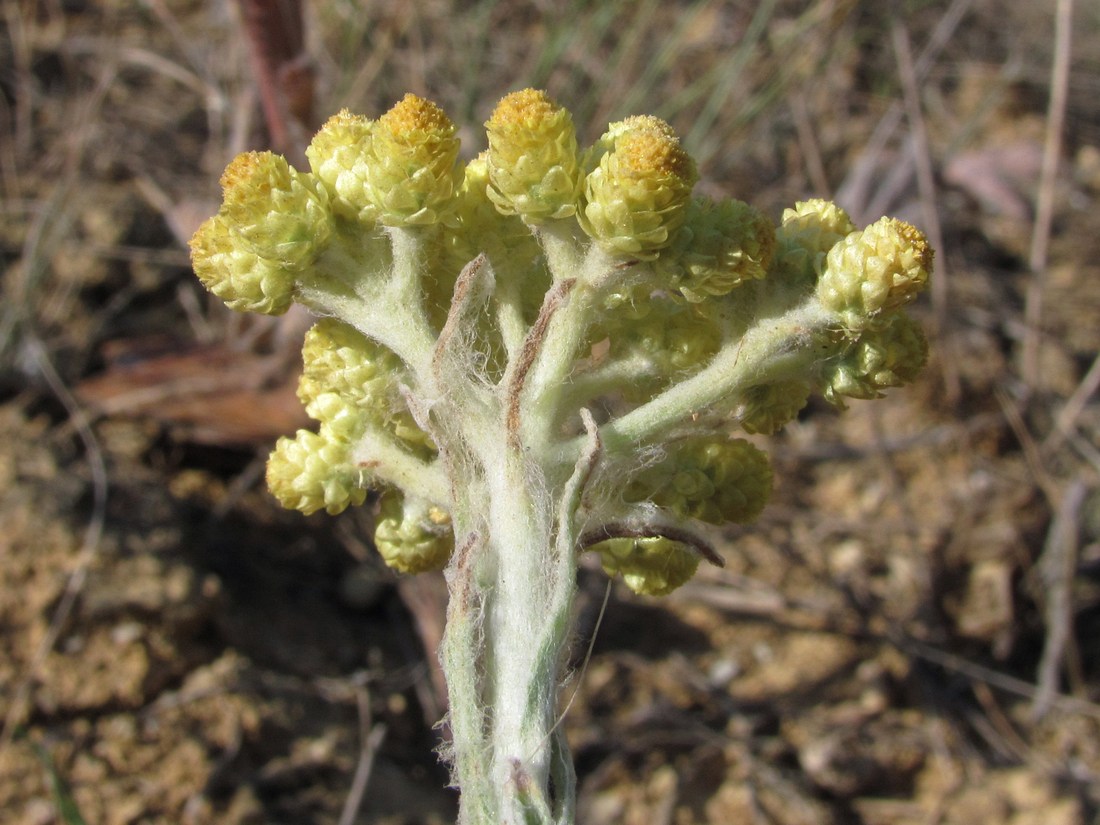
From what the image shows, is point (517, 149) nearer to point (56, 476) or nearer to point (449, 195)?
point (449, 195)

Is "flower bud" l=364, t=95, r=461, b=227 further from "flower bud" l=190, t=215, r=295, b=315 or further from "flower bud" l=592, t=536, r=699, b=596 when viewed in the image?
"flower bud" l=592, t=536, r=699, b=596

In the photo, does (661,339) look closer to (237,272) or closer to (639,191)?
(639,191)

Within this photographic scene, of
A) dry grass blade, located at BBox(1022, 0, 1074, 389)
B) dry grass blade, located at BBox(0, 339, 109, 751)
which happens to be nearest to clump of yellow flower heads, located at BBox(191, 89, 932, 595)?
dry grass blade, located at BBox(0, 339, 109, 751)

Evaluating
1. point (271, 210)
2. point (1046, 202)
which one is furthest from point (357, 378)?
point (1046, 202)

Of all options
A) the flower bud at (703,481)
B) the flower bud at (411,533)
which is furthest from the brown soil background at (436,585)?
the flower bud at (703,481)

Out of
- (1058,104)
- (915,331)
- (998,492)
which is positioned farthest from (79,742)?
(1058,104)

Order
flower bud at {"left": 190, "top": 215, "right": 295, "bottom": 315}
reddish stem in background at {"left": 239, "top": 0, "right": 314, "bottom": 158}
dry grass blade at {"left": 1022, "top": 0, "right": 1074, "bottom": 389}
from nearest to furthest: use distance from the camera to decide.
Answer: flower bud at {"left": 190, "top": 215, "right": 295, "bottom": 315}, reddish stem in background at {"left": 239, "top": 0, "right": 314, "bottom": 158}, dry grass blade at {"left": 1022, "top": 0, "right": 1074, "bottom": 389}
